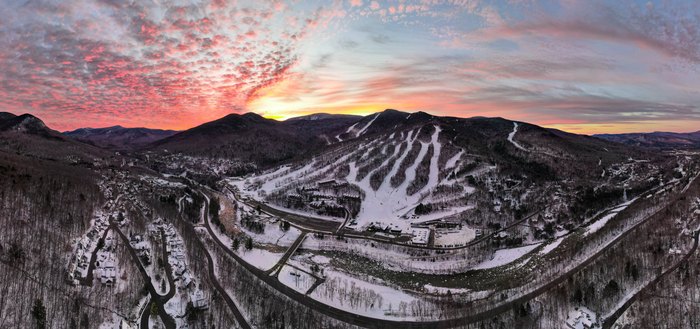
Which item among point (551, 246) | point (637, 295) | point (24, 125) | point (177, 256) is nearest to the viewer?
point (637, 295)

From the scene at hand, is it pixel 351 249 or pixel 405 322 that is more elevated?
pixel 351 249

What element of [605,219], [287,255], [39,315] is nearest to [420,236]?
[287,255]

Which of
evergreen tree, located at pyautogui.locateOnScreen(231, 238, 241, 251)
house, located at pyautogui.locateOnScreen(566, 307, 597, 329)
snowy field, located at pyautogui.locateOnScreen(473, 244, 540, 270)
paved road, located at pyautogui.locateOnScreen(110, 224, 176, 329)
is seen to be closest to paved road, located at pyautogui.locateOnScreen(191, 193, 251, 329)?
evergreen tree, located at pyautogui.locateOnScreen(231, 238, 241, 251)

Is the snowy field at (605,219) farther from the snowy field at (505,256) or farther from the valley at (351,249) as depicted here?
the snowy field at (505,256)

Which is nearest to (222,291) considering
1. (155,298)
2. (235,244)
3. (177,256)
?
(155,298)

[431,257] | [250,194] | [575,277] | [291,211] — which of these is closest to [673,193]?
[575,277]

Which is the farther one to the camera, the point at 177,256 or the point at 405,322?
the point at 177,256

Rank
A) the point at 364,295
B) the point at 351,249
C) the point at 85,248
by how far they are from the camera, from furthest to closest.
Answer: the point at 351,249 < the point at 85,248 < the point at 364,295

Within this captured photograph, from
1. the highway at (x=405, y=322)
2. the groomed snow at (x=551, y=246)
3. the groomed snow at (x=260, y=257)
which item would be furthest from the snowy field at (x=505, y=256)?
the groomed snow at (x=260, y=257)

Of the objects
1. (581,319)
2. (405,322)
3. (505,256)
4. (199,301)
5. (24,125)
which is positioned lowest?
(405,322)

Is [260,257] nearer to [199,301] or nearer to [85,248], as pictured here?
[199,301]

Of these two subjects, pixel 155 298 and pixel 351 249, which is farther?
pixel 351 249

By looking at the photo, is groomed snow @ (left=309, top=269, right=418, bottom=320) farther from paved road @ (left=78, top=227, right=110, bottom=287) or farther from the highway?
paved road @ (left=78, top=227, right=110, bottom=287)

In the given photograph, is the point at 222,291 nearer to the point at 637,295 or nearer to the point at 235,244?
the point at 235,244
